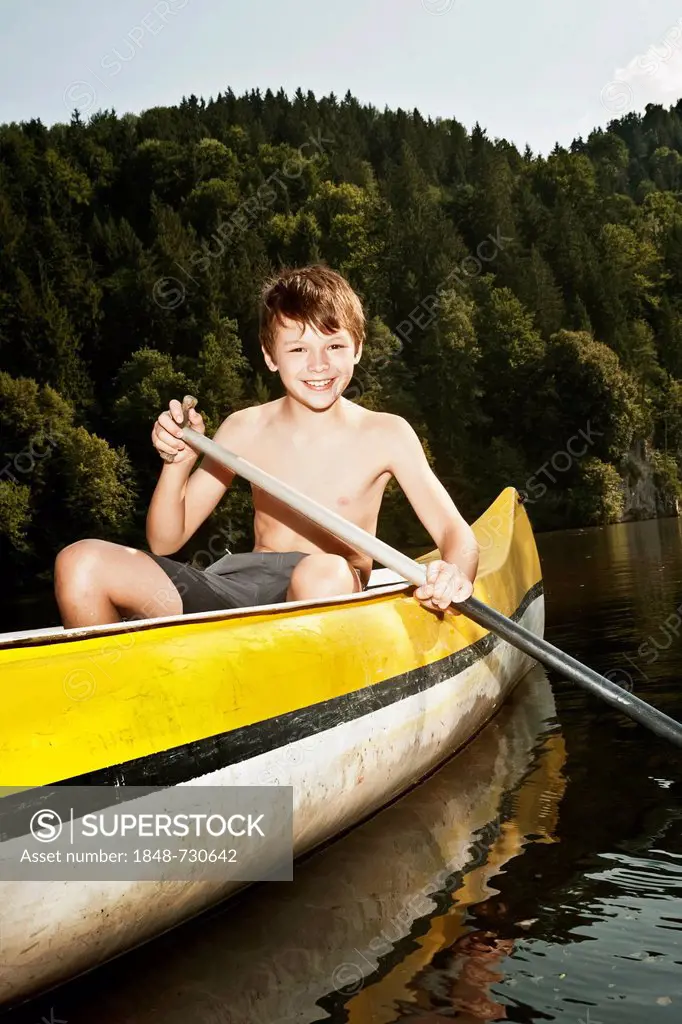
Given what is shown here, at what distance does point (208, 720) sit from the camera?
2439 millimetres

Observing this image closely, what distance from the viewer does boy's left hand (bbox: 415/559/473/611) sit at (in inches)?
135

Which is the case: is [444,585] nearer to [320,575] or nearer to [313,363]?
[320,575]

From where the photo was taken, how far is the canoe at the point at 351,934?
2145 millimetres

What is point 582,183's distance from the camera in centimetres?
7281

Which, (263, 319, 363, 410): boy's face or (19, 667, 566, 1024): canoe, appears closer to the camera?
(19, 667, 566, 1024): canoe

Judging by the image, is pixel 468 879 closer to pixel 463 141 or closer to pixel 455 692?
pixel 455 692

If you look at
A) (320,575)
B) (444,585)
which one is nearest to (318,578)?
(320,575)

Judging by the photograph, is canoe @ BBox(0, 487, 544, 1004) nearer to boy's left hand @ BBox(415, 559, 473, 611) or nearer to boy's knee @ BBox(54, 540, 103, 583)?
boy's left hand @ BBox(415, 559, 473, 611)

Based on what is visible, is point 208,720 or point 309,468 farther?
point 309,468

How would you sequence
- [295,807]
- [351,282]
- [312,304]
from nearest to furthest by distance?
[295,807] < [312,304] < [351,282]

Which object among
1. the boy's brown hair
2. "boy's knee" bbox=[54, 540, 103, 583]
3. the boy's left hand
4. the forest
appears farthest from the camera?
the forest

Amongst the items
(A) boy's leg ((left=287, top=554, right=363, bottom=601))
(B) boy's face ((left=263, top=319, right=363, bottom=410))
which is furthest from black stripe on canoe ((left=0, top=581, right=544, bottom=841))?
(B) boy's face ((left=263, top=319, right=363, bottom=410))

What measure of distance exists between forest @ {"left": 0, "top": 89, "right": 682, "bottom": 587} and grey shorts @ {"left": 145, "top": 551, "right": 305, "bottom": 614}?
31.9 metres

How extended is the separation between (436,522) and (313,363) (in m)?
0.69
